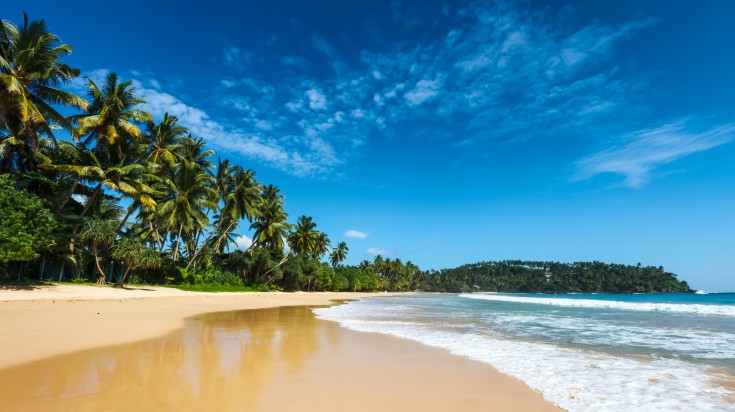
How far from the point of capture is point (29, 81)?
19.5 metres

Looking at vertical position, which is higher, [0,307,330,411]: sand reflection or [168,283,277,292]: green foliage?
[168,283,277,292]: green foliage

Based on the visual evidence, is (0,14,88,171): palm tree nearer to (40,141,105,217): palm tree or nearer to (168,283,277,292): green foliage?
(40,141,105,217): palm tree

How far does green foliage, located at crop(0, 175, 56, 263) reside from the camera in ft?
52.5

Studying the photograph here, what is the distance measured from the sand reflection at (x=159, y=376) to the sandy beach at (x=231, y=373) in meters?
0.01

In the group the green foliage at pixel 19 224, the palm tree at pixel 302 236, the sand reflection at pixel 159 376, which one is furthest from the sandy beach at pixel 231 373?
the palm tree at pixel 302 236

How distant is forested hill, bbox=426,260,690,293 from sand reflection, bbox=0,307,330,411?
5690 inches

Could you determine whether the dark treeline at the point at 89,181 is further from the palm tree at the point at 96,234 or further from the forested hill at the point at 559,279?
the forested hill at the point at 559,279

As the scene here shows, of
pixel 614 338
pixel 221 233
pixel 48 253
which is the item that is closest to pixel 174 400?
pixel 614 338

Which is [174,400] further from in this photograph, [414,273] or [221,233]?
[414,273]

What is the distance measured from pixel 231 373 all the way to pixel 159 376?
989mm

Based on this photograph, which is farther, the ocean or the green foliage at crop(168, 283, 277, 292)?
the green foliage at crop(168, 283, 277, 292)

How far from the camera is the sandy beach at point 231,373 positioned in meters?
4.38

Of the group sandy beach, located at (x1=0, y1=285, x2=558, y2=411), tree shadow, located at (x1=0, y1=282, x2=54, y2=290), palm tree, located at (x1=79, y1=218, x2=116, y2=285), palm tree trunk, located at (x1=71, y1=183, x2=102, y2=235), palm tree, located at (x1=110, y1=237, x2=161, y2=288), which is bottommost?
sandy beach, located at (x1=0, y1=285, x2=558, y2=411)

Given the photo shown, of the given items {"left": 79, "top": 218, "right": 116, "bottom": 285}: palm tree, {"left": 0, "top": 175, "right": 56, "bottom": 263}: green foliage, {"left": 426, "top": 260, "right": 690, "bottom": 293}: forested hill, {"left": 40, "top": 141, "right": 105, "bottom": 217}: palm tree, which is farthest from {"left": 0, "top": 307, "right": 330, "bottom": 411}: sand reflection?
{"left": 426, "top": 260, "right": 690, "bottom": 293}: forested hill
